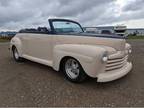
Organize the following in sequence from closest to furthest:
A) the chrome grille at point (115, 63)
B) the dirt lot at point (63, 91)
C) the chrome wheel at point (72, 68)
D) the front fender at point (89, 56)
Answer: the dirt lot at point (63, 91), the front fender at point (89, 56), the chrome grille at point (115, 63), the chrome wheel at point (72, 68)

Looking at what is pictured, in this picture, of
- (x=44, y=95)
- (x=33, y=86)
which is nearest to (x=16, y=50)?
(x=33, y=86)

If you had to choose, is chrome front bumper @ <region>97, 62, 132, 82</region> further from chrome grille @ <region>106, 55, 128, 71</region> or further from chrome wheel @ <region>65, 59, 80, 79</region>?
chrome wheel @ <region>65, 59, 80, 79</region>

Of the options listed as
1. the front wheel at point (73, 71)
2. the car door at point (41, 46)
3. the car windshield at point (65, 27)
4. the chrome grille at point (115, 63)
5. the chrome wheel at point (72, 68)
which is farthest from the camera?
the car windshield at point (65, 27)

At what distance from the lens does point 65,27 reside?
5.64 meters

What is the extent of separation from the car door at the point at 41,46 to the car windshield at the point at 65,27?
38 cm

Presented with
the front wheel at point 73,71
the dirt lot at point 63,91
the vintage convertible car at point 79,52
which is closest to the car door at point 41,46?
the vintage convertible car at point 79,52

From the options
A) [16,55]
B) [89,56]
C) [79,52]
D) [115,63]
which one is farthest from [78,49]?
[16,55]

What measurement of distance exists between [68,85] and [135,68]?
2706 millimetres

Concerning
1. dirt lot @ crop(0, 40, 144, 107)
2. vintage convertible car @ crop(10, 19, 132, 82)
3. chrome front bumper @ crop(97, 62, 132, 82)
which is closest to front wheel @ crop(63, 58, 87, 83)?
vintage convertible car @ crop(10, 19, 132, 82)

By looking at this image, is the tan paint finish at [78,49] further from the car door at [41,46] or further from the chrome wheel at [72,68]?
the chrome wheel at [72,68]

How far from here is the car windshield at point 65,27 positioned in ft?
17.6

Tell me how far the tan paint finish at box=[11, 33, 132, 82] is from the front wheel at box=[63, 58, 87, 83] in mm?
187

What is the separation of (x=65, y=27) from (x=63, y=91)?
234 centimetres

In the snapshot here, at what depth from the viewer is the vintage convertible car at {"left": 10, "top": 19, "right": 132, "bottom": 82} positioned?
3.94 metres
